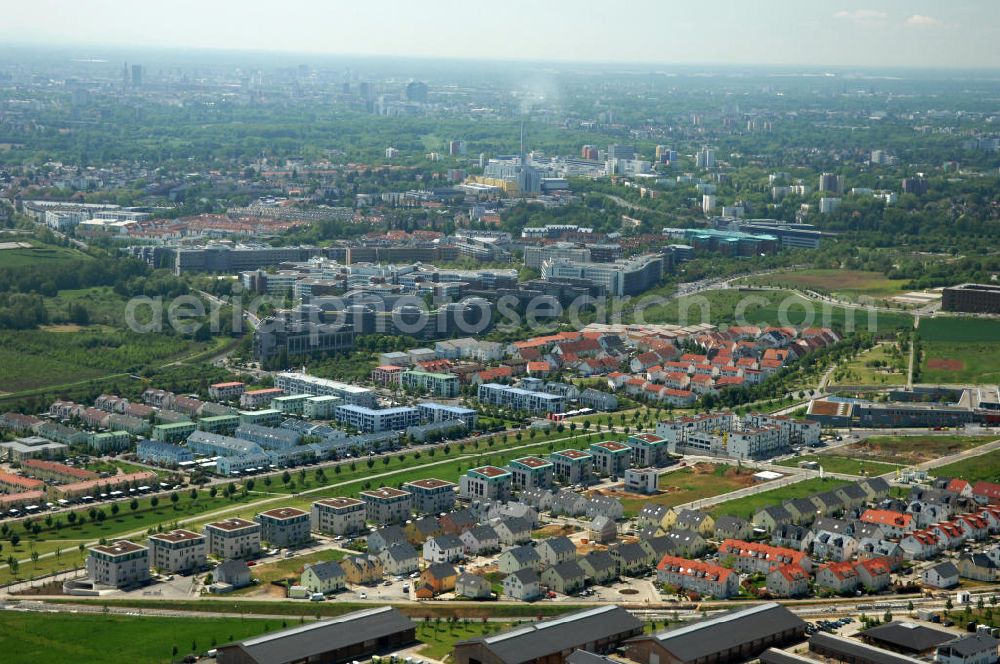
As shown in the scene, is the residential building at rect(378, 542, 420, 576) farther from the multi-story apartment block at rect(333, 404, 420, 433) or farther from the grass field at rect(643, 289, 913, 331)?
the grass field at rect(643, 289, 913, 331)

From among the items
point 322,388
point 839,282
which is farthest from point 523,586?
point 839,282

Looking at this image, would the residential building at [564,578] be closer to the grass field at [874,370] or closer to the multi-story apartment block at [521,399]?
the multi-story apartment block at [521,399]

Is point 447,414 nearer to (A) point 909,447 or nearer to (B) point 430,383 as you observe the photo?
(B) point 430,383

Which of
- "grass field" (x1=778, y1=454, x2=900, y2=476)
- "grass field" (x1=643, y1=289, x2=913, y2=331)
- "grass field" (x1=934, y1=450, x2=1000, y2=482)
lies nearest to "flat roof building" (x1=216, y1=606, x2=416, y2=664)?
"grass field" (x1=778, y1=454, x2=900, y2=476)

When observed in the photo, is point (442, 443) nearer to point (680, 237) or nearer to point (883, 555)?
point (883, 555)

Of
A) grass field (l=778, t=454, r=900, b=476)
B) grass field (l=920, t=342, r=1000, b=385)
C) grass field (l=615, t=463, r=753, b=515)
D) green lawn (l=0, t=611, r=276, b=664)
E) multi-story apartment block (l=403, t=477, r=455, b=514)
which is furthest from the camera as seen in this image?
grass field (l=920, t=342, r=1000, b=385)

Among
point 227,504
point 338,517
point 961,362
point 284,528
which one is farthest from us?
point 961,362
